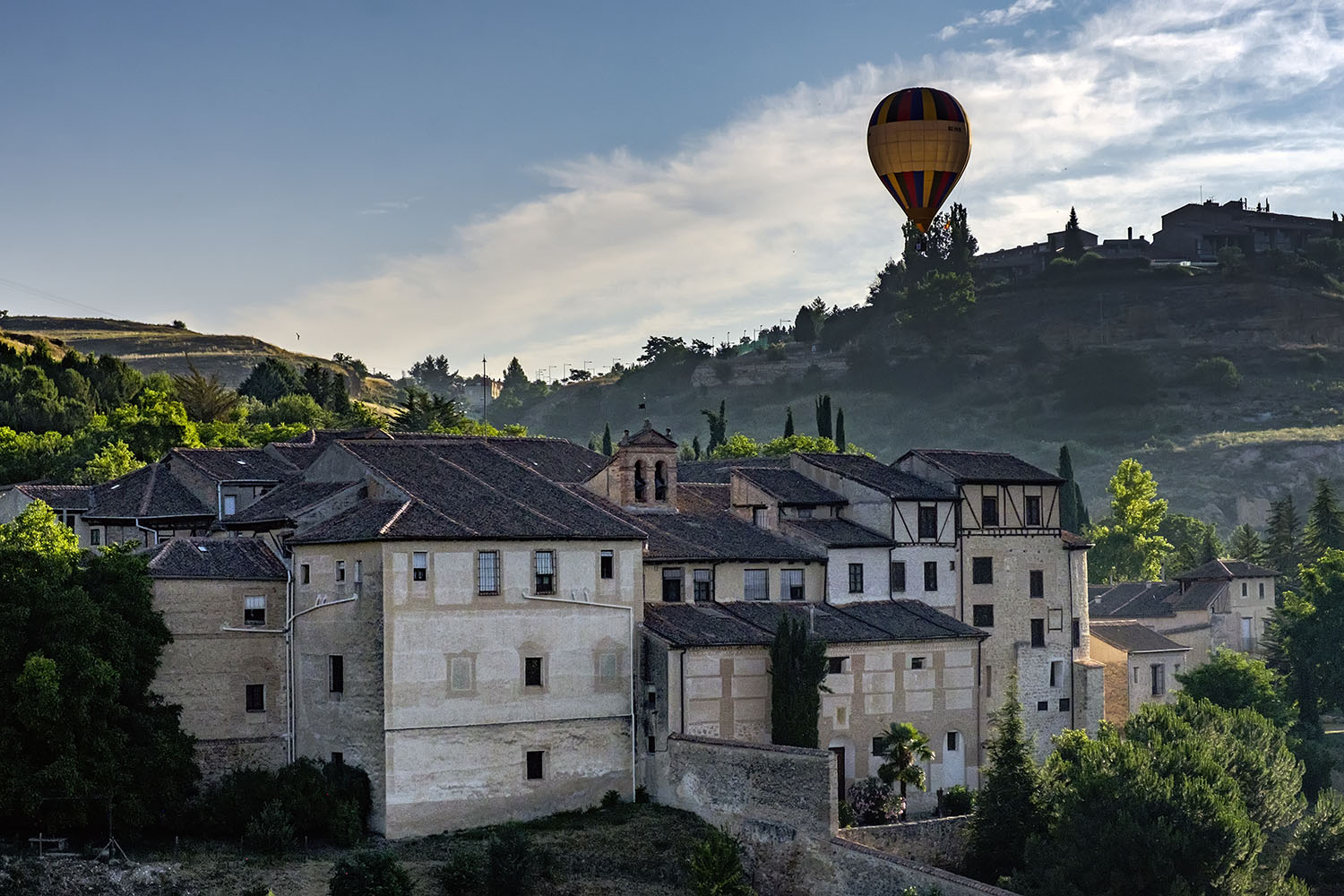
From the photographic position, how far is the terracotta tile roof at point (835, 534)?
202 feet

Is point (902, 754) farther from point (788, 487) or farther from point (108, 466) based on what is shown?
point (108, 466)

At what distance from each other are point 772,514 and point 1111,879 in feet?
62.0

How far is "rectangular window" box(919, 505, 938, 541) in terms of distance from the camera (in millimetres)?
63969

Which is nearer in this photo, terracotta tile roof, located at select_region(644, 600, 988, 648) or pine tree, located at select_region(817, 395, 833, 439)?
terracotta tile roof, located at select_region(644, 600, 988, 648)

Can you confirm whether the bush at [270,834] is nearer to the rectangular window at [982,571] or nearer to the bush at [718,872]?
the bush at [718,872]

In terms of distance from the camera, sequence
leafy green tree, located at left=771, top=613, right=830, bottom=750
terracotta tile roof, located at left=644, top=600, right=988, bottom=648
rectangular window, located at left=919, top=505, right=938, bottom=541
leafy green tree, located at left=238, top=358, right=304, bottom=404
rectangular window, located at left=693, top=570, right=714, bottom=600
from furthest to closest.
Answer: leafy green tree, located at left=238, top=358, right=304, bottom=404 → rectangular window, located at left=919, top=505, right=938, bottom=541 → rectangular window, located at left=693, top=570, right=714, bottom=600 → terracotta tile roof, located at left=644, top=600, right=988, bottom=648 → leafy green tree, located at left=771, top=613, right=830, bottom=750

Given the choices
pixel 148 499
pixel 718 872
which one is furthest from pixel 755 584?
pixel 148 499

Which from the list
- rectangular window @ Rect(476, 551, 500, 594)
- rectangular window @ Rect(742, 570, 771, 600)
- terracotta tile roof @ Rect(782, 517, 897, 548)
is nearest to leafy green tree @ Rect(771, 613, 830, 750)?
rectangular window @ Rect(742, 570, 771, 600)

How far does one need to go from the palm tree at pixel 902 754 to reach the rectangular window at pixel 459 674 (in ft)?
46.0

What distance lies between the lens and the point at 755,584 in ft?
195

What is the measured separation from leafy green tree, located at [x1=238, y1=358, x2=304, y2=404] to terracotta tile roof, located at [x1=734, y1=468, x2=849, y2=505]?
240 feet

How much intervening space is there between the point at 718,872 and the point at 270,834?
1161 cm

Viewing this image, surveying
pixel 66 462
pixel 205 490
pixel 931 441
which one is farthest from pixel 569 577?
pixel 931 441

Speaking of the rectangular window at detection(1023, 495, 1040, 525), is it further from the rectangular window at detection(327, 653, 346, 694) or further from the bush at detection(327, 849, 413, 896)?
the bush at detection(327, 849, 413, 896)
